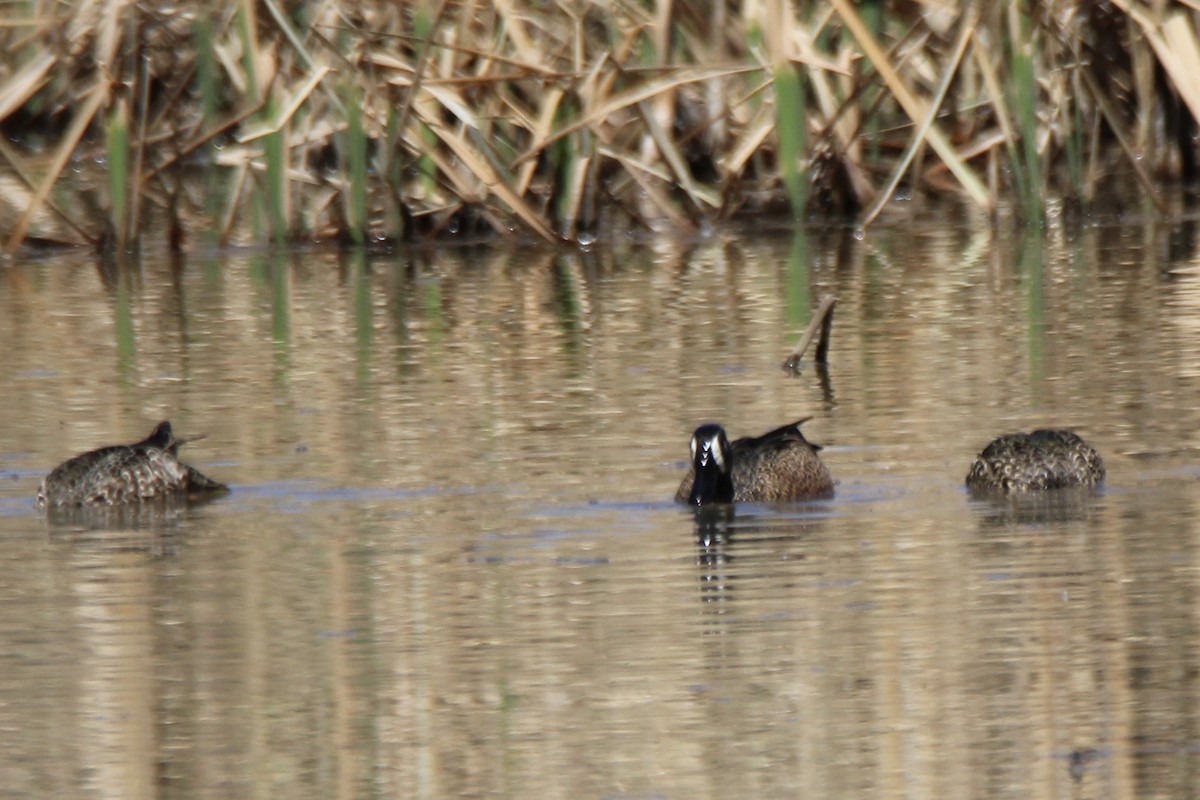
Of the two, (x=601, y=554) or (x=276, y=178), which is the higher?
(x=276, y=178)

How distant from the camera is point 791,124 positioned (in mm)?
17234

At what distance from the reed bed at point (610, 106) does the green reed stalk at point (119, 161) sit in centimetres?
2

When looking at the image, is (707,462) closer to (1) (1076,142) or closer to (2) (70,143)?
(2) (70,143)

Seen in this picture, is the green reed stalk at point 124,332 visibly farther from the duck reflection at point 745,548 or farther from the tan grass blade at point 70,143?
the duck reflection at point 745,548

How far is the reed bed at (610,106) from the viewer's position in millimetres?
17438

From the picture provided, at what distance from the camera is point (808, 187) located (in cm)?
1892

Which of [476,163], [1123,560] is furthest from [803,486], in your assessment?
[476,163]

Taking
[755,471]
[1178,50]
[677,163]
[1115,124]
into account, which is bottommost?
[755,471]

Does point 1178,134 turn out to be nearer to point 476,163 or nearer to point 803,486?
point 476,163

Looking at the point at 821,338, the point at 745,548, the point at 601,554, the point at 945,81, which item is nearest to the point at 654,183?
the point at 945,81

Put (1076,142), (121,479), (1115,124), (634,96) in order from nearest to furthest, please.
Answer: (121,479) → (634,96) → (1115,124) → (1076,142)

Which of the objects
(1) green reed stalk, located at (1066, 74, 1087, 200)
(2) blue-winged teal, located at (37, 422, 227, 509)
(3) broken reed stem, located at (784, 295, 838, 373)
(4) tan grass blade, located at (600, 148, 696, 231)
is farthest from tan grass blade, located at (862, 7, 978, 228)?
(2) blue-winged teal, located at (37, 422, 227, 509)

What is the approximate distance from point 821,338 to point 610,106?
4439 mm

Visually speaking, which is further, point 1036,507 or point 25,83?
point 25,83
